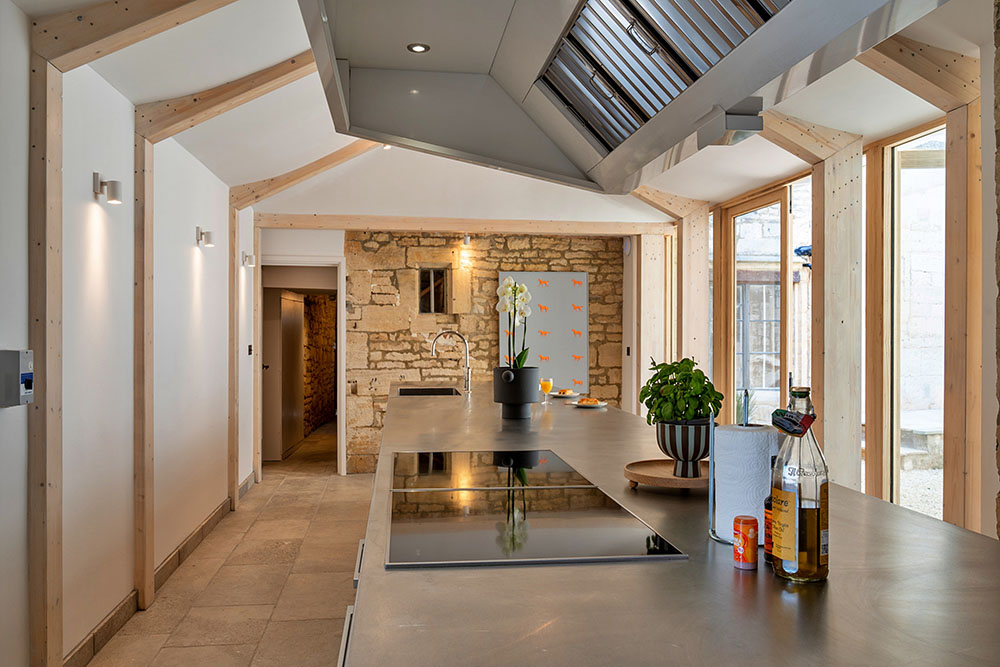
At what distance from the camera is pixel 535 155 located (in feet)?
7.59

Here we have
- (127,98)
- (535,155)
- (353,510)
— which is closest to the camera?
(535,155)

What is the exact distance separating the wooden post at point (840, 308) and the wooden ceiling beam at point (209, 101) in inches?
122

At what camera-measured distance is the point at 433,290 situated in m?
7.71

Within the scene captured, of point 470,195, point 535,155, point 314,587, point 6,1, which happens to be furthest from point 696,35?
point 470,195

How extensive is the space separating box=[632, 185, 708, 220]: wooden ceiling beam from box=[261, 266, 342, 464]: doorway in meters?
3.07

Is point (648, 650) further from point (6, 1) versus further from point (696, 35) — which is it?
point (6, 1)

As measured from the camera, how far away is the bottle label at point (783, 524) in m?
1.25

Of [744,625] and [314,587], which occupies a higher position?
[744,625]

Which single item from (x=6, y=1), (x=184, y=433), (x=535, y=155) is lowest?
(x=184, y=433)

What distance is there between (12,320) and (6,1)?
101 cm

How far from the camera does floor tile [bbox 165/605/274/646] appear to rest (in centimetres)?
348

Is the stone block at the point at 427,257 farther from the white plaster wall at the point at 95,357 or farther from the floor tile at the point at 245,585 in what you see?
the white plaster wall at the point at 95,357

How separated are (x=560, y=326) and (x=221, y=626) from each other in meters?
4.94

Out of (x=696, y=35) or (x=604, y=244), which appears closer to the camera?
(x=696, y=35)
